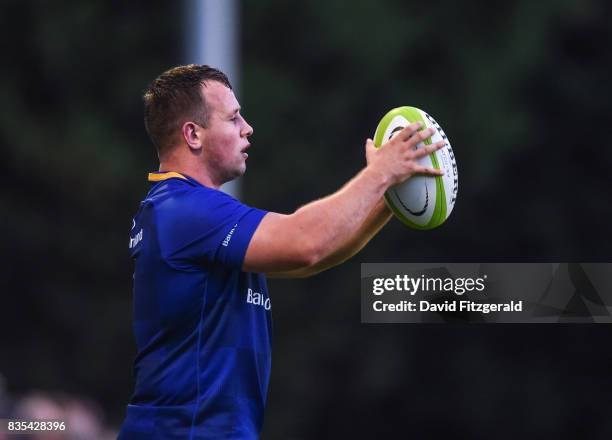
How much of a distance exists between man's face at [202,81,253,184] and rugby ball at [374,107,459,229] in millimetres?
564

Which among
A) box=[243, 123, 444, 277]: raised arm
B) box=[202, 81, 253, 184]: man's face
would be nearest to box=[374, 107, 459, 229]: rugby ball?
box=[243, 123, 444, 277]: raised arm

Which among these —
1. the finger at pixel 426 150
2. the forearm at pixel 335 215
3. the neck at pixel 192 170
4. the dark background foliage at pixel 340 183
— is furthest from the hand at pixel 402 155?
the dark background foliage at pixel 340 183

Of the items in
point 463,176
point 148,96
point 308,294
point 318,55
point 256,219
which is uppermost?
point 318,55

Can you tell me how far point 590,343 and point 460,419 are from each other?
87.7 inches

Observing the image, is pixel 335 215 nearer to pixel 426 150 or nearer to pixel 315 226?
pixel 315 226

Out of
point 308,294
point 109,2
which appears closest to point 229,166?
point 308,294

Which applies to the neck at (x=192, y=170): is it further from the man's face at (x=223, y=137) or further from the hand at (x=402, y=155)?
the hand at (x=402, y=155)

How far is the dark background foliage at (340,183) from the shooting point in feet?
63.0

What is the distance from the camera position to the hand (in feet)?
15.9

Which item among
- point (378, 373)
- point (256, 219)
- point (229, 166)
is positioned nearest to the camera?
point (256, 219)

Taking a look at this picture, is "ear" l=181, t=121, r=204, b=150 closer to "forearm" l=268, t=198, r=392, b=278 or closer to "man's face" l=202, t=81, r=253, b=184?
"man's face" l=202, t=81, r=253, b=184

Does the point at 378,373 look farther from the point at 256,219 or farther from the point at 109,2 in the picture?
the point at 256,219

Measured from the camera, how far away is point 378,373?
19266 mm

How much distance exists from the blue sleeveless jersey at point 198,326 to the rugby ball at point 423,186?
30.3 inches
